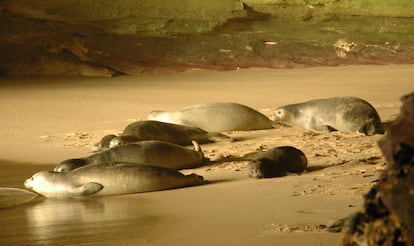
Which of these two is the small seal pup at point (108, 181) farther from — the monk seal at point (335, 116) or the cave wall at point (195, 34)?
the cave wall at point (195, 34)

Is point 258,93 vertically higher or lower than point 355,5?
lower

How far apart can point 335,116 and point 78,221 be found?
429cm

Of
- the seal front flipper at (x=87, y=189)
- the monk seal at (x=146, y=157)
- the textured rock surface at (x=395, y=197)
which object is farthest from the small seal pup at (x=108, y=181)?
the textured rock surface at (x=395, y=197)

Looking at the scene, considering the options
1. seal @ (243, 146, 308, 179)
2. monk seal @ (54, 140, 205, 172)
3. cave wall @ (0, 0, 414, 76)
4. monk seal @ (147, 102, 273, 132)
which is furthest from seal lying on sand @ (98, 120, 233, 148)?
cave wall @ (0, 0, 414, 76)

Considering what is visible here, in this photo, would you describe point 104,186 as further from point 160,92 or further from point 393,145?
point 160,92

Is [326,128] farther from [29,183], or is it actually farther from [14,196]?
[14,196]

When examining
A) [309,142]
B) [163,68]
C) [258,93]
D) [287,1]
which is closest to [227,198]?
[309,142]

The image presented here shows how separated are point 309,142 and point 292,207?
3116mm

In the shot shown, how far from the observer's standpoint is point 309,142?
827 cm

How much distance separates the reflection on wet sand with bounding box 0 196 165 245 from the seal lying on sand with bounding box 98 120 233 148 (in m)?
2.09

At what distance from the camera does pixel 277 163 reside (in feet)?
21.5

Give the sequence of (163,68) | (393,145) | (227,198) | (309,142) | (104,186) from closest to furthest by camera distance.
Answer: (393,145), (227,198), (104,186), (309,142), (163,68)

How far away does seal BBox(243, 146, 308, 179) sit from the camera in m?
6.46

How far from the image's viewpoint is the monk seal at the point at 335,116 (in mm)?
8664
